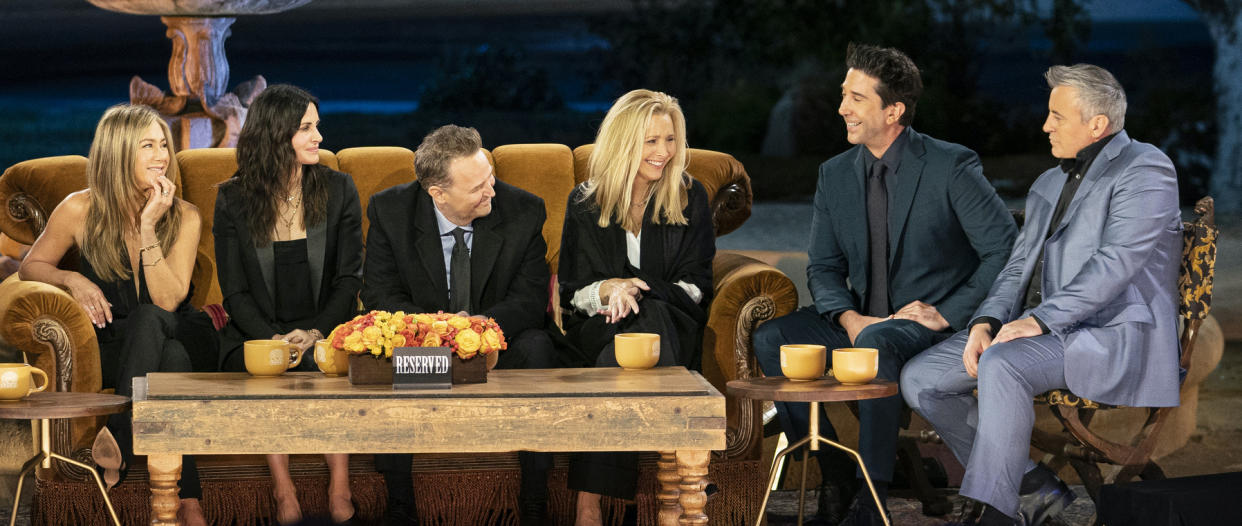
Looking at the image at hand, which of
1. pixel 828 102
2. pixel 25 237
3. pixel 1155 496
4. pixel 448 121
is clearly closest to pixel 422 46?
pixel 448 121

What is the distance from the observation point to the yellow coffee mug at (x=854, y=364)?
3350mm

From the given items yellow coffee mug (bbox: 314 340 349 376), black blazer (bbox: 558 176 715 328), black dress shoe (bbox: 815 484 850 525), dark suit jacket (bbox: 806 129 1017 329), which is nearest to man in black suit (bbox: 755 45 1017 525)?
dark suit jacket (bbox: 806 129 1017 329)

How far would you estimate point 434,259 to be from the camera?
13.9 ft

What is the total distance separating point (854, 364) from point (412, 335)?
104cm

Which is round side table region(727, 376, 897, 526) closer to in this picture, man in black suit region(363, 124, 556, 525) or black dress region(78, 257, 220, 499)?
man in black suit region(363, 124, 556, 525)

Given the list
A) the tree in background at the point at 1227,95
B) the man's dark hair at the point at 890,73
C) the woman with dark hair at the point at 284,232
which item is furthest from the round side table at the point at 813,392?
the tree in background at the point at 1227,95

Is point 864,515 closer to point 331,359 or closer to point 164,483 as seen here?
point 331,359

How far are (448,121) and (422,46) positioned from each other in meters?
0.46

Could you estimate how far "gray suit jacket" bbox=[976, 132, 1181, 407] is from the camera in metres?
3.65

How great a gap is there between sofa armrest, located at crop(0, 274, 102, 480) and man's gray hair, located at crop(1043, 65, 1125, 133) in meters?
2.72

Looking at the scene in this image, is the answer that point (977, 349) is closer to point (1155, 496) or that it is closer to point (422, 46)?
point (1155, 496)

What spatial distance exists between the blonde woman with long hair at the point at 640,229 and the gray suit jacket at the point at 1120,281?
992 millimetres

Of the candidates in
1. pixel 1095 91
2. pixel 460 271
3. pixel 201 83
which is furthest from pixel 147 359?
pixel 201 83

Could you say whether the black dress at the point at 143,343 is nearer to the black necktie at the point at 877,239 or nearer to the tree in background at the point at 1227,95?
the black necktie at the point at 877,239
